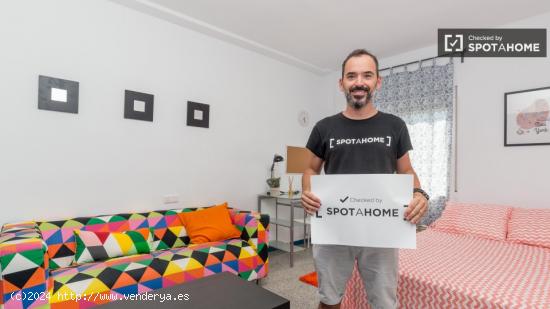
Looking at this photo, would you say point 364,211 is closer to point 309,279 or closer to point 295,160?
point 309,279

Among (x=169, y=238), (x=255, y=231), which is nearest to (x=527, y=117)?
(x=255, y=231)

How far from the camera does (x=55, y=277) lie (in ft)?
6.02

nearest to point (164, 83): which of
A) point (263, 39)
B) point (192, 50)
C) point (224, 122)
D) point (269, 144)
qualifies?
point (192, 50)

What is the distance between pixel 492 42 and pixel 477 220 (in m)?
1.87

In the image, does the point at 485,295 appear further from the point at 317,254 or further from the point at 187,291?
the point at 187,291

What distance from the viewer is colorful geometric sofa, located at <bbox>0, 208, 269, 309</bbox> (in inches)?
63.4

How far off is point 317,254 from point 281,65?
3.21 meters

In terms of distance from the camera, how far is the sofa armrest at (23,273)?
1.57 metres

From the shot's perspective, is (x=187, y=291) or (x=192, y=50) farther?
(x=192, y=50)

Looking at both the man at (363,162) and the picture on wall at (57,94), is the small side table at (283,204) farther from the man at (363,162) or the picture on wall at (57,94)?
the picture on wall at (57,94)

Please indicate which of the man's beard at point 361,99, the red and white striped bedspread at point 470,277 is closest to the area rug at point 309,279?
the red and white striped bedspread at point 470,277

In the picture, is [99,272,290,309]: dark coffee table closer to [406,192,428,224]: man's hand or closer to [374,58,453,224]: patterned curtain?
[406,192,428,224]: man's hand

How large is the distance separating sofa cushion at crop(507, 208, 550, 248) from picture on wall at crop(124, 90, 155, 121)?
3322 mm

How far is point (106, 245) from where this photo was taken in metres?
2.27
